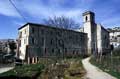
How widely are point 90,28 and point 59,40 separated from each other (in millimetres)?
13844

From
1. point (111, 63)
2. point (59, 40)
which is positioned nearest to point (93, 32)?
point (59, 40)

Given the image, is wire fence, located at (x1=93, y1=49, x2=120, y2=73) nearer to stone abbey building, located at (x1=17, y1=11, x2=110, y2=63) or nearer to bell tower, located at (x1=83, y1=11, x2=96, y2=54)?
stone abbey building, located at (x1=17, y1=11, x2=110, y2=63)

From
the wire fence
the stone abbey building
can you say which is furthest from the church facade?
the wire fence

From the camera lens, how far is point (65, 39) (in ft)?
225

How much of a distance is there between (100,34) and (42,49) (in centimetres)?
2440

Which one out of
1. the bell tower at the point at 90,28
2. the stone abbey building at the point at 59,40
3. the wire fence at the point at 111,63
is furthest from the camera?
the bell tower at the point at 90,28

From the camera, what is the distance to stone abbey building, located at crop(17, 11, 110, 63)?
5788cm

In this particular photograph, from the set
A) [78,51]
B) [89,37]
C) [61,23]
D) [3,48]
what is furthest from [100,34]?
[3,48]

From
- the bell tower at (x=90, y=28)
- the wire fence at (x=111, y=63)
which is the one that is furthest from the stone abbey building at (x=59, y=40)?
the wire fence at (x=111, y=63)

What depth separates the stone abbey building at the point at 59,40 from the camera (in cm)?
5788

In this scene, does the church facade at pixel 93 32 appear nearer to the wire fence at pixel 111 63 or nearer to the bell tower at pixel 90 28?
the bell tower at pixel 90 28

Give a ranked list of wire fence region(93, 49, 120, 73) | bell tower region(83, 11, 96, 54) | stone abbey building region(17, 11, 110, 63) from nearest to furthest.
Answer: wire fence region(93, 49, 120, 73), stone abbey building region(17, 11, 110, 63), bell tower region(83, 11, 96, 54)

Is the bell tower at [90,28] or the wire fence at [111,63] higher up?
the bell tower at [90,28]

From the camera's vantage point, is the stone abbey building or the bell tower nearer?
the stone abbey building
